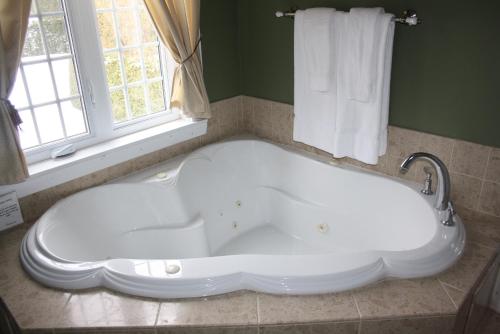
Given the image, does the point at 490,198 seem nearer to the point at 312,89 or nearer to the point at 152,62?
the point at 312,89

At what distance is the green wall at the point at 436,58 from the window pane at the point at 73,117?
0.84 meters

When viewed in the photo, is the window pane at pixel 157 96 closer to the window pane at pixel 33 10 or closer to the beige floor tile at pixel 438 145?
the window pane at pixel 33 10

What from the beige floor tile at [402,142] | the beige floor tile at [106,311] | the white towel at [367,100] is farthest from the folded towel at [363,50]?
the beige floor tile at [106,311]

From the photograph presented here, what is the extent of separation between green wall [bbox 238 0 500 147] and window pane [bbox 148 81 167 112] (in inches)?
37.5

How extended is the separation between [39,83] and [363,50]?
1568 millimetres

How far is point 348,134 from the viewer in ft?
7.13

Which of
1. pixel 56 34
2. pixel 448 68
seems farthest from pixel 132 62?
pixel 448 68

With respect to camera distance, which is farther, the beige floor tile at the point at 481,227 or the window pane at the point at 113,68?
the window pane at the point at 113,68

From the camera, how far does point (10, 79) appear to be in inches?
64.7

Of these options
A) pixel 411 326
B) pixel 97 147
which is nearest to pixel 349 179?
pixel 411 326

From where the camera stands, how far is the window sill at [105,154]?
1.89m

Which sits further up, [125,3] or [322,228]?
[125,3]

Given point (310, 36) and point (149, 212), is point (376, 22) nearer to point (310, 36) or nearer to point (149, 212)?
point (310, 36)

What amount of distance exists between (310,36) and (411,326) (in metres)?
1.45
